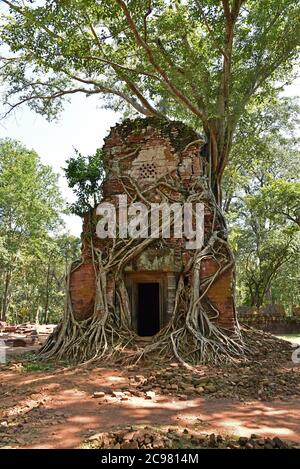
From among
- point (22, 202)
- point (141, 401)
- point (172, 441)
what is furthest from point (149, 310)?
point (22, 202)

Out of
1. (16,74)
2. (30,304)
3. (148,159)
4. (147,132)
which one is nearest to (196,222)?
(148,159)

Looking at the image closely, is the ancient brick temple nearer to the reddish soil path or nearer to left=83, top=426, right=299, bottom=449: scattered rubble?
the reddish soil path

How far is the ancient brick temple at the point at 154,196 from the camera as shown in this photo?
8.07 meters

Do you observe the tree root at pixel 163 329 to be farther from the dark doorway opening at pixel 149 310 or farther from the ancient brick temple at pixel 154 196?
the dark doorway opening at pixel 149 310

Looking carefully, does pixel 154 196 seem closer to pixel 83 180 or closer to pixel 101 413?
pixel 83 180

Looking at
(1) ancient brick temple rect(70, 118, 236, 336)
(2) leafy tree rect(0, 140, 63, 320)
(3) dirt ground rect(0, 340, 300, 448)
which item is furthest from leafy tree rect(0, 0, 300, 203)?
(2) leafy tree rect(0, 140, 63, 320)

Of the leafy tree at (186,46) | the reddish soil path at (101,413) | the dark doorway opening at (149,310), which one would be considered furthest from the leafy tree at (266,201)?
the reddish soil path at (101,413)

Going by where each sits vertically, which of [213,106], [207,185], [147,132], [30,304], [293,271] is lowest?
[30,304]

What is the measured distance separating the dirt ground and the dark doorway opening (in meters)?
3.70

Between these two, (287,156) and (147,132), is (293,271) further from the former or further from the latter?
(147,132)

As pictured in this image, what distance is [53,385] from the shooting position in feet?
17.8

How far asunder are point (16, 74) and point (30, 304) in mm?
24295

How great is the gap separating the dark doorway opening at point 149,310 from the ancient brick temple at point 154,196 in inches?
7.4

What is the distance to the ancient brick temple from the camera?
26.5 feet
